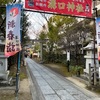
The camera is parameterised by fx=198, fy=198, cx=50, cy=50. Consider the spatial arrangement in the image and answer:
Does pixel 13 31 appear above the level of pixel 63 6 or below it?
below

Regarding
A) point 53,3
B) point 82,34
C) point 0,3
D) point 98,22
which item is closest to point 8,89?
point 53,3

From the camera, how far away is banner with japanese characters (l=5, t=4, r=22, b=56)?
734cm

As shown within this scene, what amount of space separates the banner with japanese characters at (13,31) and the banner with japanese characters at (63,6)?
69.2 inches

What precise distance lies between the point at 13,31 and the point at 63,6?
11.1 feet

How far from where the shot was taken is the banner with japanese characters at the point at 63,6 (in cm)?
925

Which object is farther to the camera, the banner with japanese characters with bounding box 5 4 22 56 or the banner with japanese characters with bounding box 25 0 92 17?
the banner with japanese characters with bounding box 25 0 92 17

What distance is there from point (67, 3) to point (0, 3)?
20.0 feet

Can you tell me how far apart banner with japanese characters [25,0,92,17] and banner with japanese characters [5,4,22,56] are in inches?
69.2

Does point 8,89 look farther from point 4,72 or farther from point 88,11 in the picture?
point 88,11

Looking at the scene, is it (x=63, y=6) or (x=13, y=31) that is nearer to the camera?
(x=13, y=31)

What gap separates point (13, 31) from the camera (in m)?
7.42

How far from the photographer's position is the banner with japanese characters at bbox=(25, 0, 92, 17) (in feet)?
30.3

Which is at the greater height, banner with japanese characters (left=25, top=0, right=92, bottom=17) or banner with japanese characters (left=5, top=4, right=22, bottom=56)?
banner with japanese characters (left=25, top=0, right=92, bottom=17)

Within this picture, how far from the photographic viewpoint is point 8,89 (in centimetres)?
980
